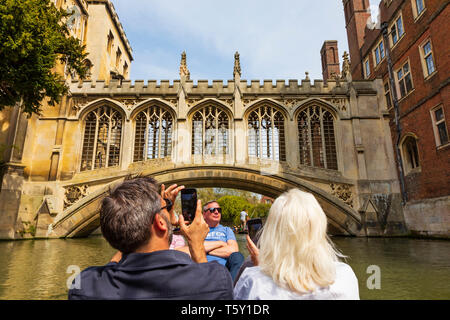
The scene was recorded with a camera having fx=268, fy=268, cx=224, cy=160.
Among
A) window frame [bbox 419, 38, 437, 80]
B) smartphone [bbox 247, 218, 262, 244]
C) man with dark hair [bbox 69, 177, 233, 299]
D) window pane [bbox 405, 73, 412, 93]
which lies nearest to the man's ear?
man with dark hair [bbox 69, 177, 233, 299]

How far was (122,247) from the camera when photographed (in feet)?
4.01

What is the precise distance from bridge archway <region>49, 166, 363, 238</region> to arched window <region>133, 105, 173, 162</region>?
1.26m

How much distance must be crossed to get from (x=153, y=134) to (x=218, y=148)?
327 cm

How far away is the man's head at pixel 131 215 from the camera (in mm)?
1216

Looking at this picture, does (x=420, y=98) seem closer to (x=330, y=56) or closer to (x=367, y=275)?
(x=367, y=275)

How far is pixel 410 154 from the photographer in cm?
1408

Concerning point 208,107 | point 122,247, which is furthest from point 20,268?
point 208,107

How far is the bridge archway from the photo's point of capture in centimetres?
1134

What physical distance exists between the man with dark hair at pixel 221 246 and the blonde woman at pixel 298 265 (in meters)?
1.53

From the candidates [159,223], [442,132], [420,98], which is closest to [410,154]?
[442,132]

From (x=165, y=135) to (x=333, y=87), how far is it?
8.56 metres

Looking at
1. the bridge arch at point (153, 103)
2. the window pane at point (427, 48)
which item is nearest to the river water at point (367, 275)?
the bridge arch at point (153, 103)

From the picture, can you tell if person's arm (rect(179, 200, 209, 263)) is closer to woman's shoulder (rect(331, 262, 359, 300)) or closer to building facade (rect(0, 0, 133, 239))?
woman's shoulder (rect(331, 262, 359, 300))
